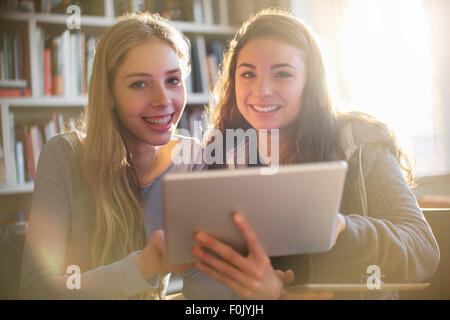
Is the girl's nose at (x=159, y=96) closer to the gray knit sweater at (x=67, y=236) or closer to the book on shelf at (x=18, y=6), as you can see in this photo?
the gray knit sweater at (x=67, y=236)

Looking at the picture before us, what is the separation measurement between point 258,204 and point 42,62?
1234 millimetres

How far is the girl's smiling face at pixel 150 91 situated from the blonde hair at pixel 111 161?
23mm

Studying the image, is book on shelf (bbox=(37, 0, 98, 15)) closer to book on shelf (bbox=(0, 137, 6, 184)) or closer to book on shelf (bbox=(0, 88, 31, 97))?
book on shelf (bbox=(0, 88, 31, 97))

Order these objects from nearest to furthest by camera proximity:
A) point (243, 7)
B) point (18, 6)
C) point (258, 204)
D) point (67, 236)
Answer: point (258, 204)
point (67, 236)
point (18, 6)
point (243, 7)

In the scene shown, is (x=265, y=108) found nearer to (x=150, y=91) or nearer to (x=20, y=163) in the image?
(x=150, y=91)

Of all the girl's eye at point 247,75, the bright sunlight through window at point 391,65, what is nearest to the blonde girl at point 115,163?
the girl's eye at point 247,75

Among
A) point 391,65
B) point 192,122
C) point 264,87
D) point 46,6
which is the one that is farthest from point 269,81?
point 46,6

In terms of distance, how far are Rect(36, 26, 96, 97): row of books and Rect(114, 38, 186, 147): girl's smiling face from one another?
1.87 feet

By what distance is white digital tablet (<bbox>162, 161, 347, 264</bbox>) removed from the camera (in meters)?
0.57

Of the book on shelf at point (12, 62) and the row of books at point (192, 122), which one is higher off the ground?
the book on shelf at point (12, 62)

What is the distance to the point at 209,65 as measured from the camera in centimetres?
170

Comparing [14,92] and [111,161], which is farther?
[14,92]

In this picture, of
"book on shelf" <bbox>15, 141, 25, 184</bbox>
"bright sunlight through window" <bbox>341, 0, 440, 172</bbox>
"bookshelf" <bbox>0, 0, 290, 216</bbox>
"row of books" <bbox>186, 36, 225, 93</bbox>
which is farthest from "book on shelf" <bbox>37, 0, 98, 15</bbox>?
"bright sunlight through window" <bbox>341, 0, 440, 172</bbox>

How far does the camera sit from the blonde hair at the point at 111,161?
97 centimetres
